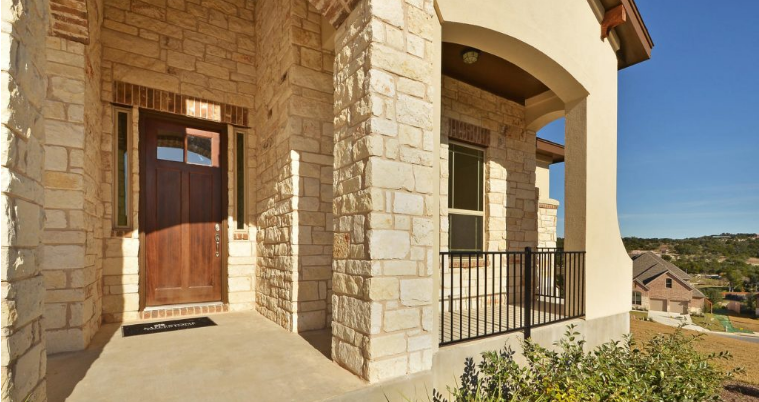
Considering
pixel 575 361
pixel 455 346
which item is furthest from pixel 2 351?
pixel 575 361

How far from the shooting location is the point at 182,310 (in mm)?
4414

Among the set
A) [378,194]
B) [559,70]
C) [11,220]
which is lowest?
[11,220]

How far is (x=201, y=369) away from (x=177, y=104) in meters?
3.26

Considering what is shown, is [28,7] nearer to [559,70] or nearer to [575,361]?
[575,361]

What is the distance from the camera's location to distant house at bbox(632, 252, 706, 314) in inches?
1416

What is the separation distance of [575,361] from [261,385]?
2648mm

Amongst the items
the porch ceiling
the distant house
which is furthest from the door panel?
the distant house

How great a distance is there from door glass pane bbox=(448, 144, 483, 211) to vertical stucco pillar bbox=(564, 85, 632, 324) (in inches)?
53.7

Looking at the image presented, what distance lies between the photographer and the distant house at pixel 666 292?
118 ft

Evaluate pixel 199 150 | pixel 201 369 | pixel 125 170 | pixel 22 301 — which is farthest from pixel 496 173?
pixel 22 301

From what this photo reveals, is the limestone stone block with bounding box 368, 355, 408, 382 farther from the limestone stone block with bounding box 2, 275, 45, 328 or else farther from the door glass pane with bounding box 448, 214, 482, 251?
the door glass pane with bounding box 448, 214, 482, 251

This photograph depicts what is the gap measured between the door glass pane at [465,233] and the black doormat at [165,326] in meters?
3.50

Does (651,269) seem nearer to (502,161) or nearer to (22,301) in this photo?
(502,161)

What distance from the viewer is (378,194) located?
258 centimetres
